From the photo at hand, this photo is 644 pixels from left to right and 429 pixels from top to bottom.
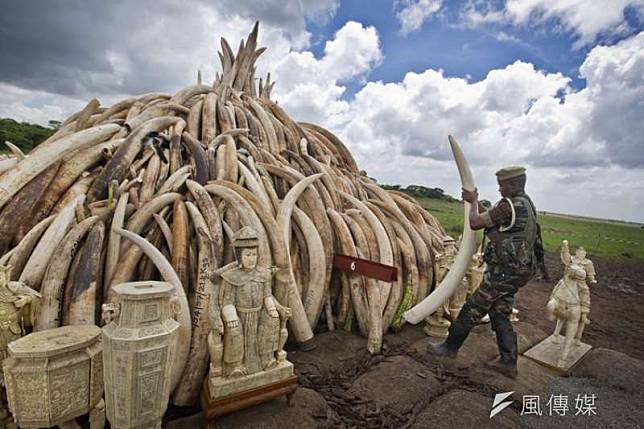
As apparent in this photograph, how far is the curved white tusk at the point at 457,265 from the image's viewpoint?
16.0ft

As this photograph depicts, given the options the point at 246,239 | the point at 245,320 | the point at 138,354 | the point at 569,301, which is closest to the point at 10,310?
the point at 138,354

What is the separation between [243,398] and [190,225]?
2.43 meters

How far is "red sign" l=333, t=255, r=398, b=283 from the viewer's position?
15.3 feet

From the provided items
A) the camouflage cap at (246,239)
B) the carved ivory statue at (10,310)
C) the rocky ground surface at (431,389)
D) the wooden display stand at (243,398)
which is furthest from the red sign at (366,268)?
the carved ivory statue at (10,310)

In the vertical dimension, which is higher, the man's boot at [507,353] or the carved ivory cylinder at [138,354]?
the carved ivory cylinder at [138,354]

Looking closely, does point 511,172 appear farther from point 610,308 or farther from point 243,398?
point 610,308

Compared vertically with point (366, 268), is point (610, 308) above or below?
below

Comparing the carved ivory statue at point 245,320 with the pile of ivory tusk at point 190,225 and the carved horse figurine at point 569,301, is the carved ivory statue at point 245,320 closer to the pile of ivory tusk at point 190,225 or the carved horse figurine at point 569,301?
the pile of ivory tusk at point 190,225

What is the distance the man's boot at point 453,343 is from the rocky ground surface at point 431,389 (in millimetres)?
155

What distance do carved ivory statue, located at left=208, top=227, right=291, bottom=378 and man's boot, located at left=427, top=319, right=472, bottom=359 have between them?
8.67 ft

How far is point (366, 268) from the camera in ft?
16.6

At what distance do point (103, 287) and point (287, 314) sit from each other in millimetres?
2290

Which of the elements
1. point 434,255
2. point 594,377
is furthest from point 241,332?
point 594,377

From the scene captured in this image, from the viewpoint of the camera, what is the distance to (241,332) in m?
3.38
